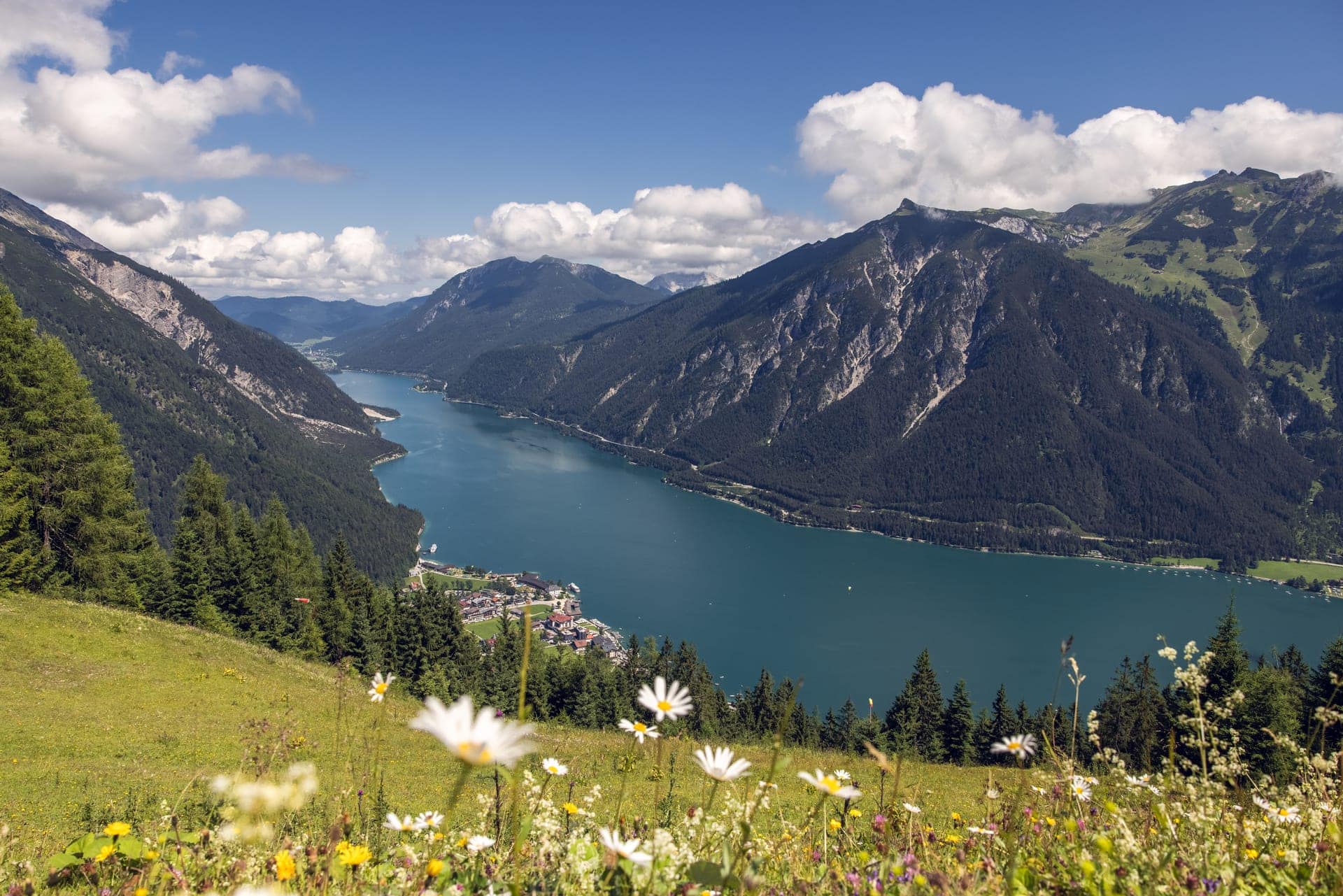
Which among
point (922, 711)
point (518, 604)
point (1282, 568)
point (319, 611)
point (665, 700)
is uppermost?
point (665, 700)

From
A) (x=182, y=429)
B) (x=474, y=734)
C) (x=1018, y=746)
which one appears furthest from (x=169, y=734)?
(x=182, y=429)

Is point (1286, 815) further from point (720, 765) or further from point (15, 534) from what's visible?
point (15, 534)

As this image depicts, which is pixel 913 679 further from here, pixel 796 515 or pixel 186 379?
pixel 186 379

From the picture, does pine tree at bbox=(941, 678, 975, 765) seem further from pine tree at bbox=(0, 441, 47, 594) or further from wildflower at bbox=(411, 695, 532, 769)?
wildflower at bbox=(411, 695, 532, 769)

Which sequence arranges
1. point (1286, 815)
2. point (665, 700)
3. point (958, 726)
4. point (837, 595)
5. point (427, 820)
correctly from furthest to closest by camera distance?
point (837, 595)
point (958, 726)
point (1286, 815)
point (427, 820)
point (665, 700)

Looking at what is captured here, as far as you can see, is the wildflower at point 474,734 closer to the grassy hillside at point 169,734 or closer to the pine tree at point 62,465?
the grassy hillside at point 169,734

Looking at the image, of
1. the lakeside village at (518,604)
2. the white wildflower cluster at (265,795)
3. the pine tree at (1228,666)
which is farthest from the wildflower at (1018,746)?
the lakeside village at (518,604)

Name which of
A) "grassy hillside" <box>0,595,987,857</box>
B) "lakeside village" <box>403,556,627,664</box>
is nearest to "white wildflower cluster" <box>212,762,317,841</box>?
"grassy hillside" <box>0,595,987,857</box>
